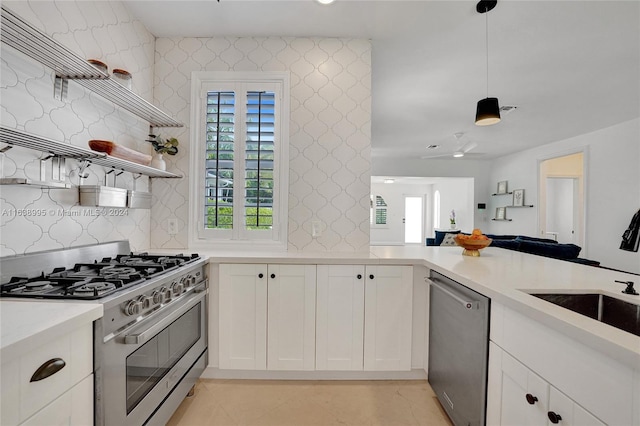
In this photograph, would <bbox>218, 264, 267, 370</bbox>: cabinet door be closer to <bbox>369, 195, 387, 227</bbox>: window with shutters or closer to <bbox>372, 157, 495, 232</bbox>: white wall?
<bbox>372, 157, 495, 232</bbox>: white wall

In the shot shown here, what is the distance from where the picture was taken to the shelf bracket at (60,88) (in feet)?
4.69

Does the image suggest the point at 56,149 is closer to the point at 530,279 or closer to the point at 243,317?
the point at 243,317

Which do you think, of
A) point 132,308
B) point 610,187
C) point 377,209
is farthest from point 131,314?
point 377,209

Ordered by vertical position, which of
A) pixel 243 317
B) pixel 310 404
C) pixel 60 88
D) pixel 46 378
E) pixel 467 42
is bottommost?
pixel 310 404

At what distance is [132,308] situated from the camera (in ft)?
3.73

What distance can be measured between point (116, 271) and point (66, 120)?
2.85 ft

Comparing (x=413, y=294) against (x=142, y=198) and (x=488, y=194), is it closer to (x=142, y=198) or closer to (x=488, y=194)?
(x=142, y=198)

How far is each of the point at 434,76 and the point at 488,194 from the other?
5.65 metres

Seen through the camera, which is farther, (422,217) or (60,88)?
(422,217)

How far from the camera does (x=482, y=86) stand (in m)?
3.16

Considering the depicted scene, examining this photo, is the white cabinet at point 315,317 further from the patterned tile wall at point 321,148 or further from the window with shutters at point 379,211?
the window with shutters at point 379,211

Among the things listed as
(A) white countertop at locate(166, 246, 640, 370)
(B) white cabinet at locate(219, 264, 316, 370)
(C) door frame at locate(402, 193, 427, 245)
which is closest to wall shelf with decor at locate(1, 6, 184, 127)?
(A) white countertop at locate(166, 246, 640, 370)

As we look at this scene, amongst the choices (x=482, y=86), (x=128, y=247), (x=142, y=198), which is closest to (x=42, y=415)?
(x=128, y=247)

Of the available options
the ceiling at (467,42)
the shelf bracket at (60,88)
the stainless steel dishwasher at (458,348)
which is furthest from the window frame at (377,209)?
the shelf bracket at (60,88)
